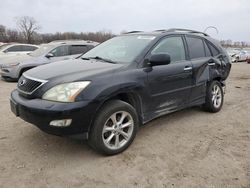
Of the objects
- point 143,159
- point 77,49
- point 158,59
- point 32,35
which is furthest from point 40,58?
point 32,35

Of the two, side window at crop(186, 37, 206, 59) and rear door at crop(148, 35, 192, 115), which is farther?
side window at crop(186, 37, 206, 59)

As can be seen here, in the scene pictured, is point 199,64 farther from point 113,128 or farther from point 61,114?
point 61,114

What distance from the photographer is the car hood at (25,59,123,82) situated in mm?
3332

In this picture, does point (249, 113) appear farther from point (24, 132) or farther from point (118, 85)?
point (24, 132)

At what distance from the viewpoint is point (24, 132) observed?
4.22m

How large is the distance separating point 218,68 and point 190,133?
1894 millimetres

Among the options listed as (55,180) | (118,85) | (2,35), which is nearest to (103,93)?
(118,85)

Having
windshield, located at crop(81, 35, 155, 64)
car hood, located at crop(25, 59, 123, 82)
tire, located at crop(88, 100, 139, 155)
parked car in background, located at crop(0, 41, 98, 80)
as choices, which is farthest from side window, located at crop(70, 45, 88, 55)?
tire, located at crop(88, 100, 139, 155)

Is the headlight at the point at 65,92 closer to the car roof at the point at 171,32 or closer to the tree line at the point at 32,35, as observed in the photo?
the car roof at the point at 171,32

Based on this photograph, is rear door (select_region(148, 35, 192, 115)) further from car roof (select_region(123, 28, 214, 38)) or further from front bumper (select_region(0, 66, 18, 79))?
front bumper (select_region(0, 66, 18, 79))

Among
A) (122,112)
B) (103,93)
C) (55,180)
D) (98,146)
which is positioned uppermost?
(103,93)

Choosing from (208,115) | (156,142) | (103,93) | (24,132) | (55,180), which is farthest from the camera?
(208,115)

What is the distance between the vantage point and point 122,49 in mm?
4273

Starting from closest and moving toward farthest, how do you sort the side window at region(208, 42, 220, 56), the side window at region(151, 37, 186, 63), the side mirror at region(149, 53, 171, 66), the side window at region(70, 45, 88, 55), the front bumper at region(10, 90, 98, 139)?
1. the front bumper at region(10, 90, 98, 139)
2. the side mirror at region(149, 53, 171, 66)
3. the side window at region(151, 37, 186, 63)
4. the side window at region(208, 42, 220, 56)
5. the side window at region(70, 45, 88, 55)
